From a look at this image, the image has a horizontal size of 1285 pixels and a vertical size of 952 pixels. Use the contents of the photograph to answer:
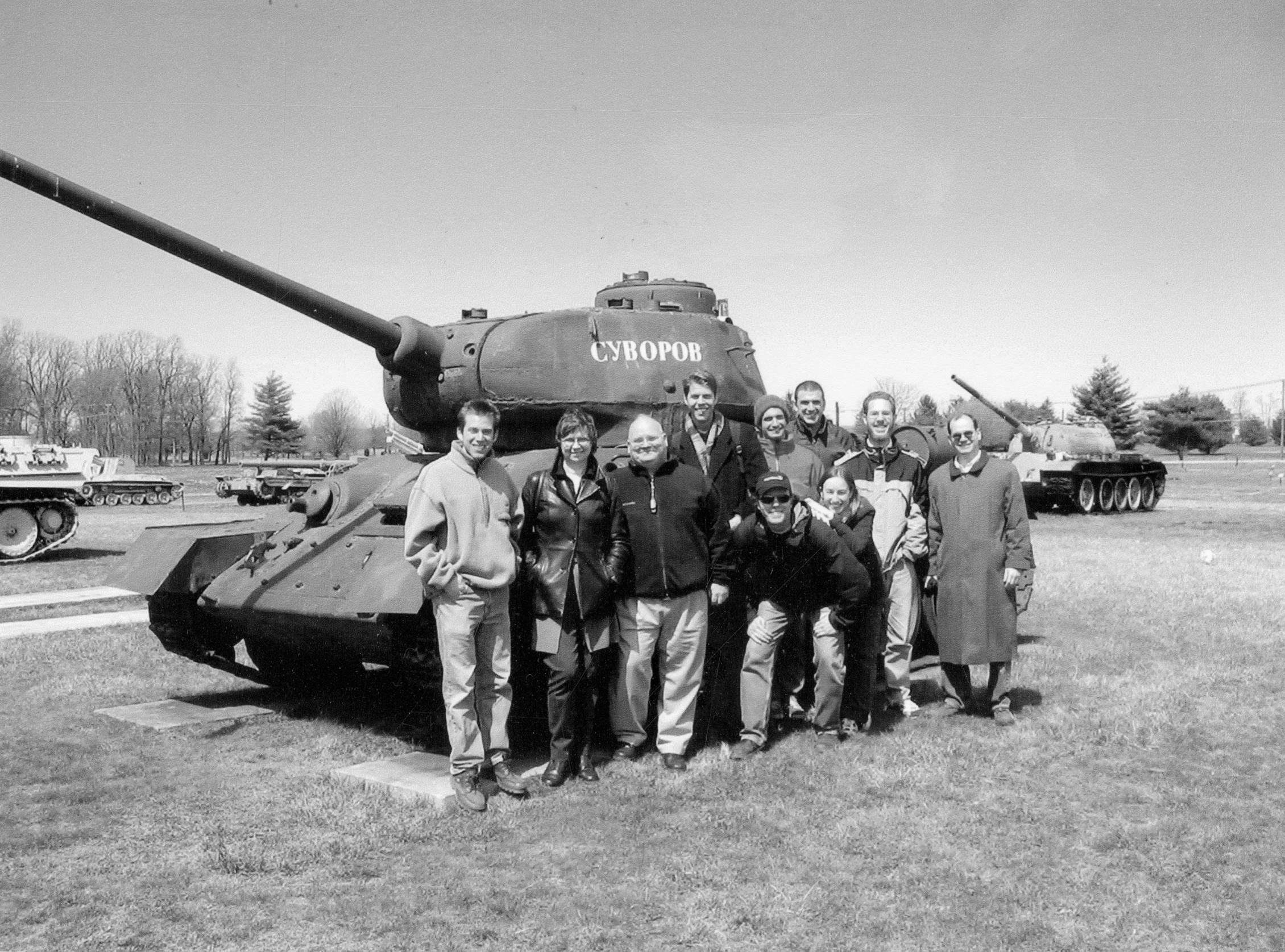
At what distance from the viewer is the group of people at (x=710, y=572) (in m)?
5.48

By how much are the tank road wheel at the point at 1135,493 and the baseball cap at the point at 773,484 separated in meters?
26.4

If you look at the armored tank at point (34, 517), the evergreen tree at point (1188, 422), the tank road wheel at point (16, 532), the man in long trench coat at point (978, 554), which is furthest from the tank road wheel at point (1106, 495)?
the evergreen tree at point (1188, 422)

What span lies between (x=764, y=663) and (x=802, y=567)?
549 millimetres

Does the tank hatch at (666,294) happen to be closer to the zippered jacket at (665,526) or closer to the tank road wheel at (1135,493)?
the zippered jacket at (665,526)

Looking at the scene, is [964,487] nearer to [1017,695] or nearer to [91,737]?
[1017,695]

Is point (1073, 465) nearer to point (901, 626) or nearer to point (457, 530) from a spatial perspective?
point (901, 626)

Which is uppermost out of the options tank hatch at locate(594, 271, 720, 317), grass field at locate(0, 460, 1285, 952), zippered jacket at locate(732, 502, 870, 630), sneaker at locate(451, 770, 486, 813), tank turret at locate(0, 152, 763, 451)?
tank hatch at locate(594, 271, 720, 317)

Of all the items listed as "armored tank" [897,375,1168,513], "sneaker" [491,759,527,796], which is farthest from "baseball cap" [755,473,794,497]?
"armored tank" [897,375,1168,513]

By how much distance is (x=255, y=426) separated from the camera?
6669 centimetres

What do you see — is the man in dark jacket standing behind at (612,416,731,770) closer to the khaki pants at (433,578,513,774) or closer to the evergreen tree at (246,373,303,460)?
the khaki pants at (433,578,513,774)

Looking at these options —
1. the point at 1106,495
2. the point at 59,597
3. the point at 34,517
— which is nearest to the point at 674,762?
the point at 59,597

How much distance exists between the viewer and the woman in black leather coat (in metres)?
5.70

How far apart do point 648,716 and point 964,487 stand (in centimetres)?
223

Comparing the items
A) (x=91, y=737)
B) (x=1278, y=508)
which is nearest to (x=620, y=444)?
(x=91, y=737)
